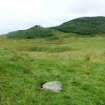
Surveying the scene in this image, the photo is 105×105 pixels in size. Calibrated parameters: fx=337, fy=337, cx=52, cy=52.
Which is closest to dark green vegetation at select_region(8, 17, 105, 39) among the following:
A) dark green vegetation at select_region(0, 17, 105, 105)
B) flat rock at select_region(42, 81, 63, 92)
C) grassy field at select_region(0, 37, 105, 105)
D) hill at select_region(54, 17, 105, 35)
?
hill at select_region(54, 17, 105, 35)

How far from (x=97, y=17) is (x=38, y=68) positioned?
387ft

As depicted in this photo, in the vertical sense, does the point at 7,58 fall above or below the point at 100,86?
above

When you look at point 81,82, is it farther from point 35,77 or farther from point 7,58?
point 7,58

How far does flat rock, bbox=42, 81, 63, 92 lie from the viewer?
15.3m

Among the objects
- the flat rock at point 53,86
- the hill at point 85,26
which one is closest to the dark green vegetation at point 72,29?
the hill at point 85,26

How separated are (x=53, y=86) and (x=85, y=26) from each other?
10475 centimetres

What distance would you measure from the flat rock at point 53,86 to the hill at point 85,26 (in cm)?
9154

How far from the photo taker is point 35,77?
1708 cm

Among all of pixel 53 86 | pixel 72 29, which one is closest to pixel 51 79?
pixel 53 86

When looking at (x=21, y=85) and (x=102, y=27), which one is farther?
(x=102, y=27)

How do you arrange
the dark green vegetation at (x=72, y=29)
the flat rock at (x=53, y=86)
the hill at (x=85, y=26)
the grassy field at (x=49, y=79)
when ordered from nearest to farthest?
the grassy field at (x=49, y=79)
the flat rock at (x=53, y=86)
the dark green vegetation at (x=72, y=29)
the hill at (x=85, y=26)

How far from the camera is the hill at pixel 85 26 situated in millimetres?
110688

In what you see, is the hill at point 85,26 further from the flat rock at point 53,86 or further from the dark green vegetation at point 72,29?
the flat rock at point 53,86

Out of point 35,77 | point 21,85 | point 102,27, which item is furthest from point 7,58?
point 102,27
